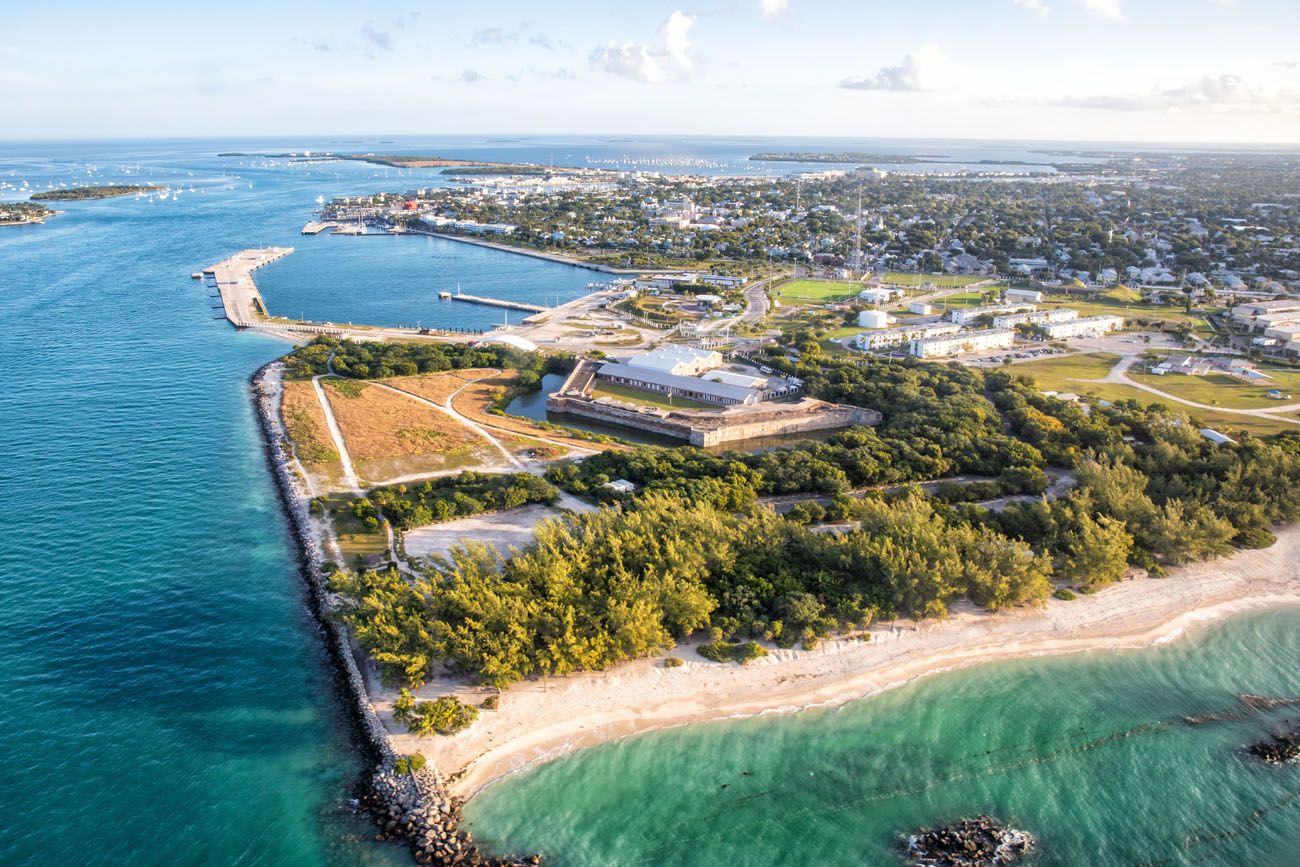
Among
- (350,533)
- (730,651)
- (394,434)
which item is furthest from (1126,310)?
(350,533)

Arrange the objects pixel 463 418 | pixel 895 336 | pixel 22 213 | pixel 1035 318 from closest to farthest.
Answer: pixel 463 418, pixel 895 336, pixel 1035 318, pixel 22 213

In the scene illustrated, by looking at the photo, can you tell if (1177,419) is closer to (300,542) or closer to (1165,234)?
(300,542)

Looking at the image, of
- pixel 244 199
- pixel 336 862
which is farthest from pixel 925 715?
pixel 244 199

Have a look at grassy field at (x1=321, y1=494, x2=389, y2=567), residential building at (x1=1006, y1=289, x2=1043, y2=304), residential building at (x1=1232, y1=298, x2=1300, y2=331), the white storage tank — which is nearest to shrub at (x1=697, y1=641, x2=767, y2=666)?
grassy field at (x1=321, y1=494, x2=389, y2=567)

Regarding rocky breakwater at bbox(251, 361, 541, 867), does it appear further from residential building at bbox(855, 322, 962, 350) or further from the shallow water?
residential building at bbox(855, 322, 962, 350)

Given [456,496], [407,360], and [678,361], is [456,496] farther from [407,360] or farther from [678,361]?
[678,361]

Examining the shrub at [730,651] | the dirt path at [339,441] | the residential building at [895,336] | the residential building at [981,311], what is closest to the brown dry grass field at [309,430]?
the dirt path at [339,441]
